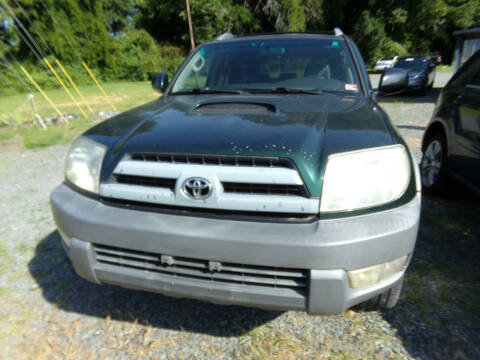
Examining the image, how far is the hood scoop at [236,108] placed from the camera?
205cm

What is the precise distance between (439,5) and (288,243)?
34132 millimetres

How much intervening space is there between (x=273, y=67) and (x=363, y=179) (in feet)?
4.90

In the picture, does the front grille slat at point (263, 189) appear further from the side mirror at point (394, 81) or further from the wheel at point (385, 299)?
the side mirror at point (394, 81)

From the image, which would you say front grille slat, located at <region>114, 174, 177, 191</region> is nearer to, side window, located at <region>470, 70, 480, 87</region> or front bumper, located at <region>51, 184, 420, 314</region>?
front bumper, located at <region>51, 184, 420, 314</region>

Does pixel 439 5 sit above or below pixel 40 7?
below

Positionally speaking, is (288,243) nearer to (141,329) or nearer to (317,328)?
(317,328)

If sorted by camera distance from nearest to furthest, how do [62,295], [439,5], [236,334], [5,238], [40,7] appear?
[236,334] → [62,295] → [5,238] → [40,7] → [439,5]

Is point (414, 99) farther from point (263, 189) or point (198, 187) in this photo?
point (198, 187)

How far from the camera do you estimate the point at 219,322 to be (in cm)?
211

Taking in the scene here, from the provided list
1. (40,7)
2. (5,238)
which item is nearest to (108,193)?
(5,238)

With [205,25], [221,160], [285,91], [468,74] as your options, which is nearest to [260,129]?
[221,160]

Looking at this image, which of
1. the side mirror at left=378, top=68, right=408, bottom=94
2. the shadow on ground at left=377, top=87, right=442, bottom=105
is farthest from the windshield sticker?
the shadow on ground at left=377, top=87, right=442, bottom=105

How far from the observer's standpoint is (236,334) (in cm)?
202

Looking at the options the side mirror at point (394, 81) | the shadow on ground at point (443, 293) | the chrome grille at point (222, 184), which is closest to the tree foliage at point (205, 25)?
the side mirror at point (394, 81)
